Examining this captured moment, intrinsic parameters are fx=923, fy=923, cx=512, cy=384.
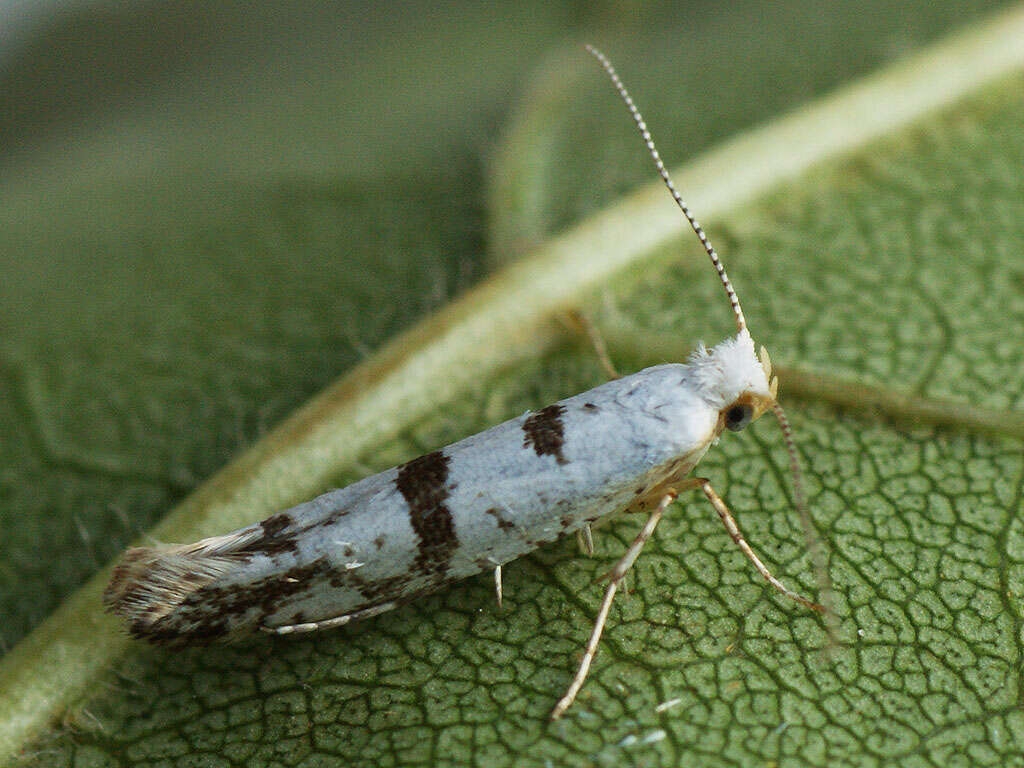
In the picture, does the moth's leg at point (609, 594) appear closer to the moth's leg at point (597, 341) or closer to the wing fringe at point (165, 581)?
the moth's leg at point (597, 341)

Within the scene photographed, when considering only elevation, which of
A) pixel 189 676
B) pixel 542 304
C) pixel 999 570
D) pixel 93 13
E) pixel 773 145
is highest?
pixel 93 13

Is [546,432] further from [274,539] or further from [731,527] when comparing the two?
[274,539]

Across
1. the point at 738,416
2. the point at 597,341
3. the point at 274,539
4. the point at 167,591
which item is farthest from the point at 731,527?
the point at 167,591

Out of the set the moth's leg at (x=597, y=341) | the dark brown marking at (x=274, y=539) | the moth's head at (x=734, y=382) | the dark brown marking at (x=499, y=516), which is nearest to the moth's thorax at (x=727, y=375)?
the moth's head at (x=734, y=382)

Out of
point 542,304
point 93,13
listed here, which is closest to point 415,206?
point 542,304

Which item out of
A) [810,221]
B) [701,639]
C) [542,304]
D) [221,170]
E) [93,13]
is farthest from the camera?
[93,13]

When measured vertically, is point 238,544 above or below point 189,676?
above

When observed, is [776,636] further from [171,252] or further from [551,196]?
[171,252]
